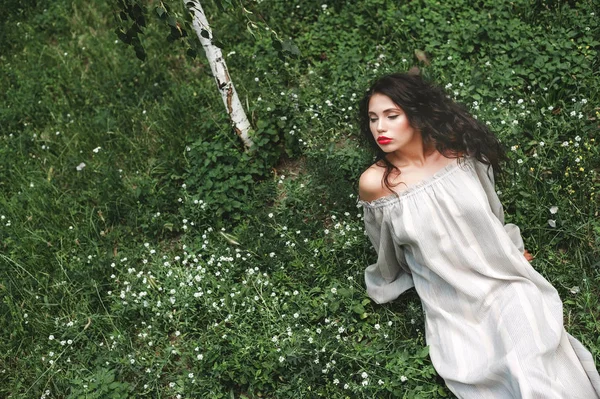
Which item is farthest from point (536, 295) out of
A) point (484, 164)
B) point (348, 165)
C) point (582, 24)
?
point (582, 24)

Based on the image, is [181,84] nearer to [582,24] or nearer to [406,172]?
[406,172]

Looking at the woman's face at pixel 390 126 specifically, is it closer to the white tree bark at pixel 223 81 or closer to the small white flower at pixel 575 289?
the small white flower at pixel 575 289

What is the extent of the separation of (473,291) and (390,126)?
105 cm

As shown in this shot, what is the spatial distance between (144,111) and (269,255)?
82.3 inches

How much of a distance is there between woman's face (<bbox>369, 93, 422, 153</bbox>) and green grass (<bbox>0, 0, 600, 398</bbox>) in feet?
3.16

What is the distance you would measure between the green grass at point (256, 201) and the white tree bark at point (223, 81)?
133 mm

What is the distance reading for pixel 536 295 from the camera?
11.5 feet

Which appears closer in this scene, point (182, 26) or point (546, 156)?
point (182, 26)

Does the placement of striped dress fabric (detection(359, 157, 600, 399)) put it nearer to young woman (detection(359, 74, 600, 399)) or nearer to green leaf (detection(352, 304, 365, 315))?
young woman (detection(359, 74, 600, 399))

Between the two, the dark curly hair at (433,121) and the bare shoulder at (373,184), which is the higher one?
the dark curly hair at (433,121)

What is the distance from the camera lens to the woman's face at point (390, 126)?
360cm

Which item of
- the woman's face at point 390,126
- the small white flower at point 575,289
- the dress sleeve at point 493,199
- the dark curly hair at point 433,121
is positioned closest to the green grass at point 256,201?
the small white flower at point 575,289

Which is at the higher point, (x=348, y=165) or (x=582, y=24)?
(x=582, y=24)

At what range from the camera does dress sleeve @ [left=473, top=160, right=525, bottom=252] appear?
3.84 meters
